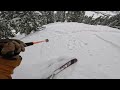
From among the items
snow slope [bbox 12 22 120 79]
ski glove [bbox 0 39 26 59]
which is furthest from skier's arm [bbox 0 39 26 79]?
snow slope [bbox 12 22 120 79]

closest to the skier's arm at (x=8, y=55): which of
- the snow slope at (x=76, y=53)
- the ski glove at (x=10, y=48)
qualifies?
the ski glove at (x=10, y=48)

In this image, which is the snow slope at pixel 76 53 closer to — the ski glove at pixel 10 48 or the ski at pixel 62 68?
the ski at pixel 62 68

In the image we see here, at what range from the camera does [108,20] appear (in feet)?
28.0

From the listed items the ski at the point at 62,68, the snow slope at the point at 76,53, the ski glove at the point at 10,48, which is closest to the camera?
the ski glove at the point at 10,48

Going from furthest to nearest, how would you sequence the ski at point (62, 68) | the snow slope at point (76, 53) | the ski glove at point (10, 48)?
the snow slope at point (76, 53)
the ski at point (62, 68)
the ski glove at point (10, 48)

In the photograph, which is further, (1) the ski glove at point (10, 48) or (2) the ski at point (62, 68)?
(2) the ski at point (62, 68)

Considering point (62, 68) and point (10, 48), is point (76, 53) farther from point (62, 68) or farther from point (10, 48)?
point (10, 48)

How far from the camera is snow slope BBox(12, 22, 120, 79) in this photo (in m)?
2.94

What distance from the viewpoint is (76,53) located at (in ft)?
12.9

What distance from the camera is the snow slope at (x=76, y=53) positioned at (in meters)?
2.94

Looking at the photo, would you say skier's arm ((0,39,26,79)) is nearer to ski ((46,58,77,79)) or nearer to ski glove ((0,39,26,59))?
ski glove ((0,39,26,59))
